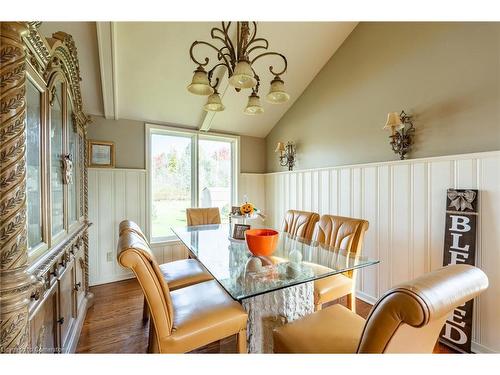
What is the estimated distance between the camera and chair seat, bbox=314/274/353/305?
163cm

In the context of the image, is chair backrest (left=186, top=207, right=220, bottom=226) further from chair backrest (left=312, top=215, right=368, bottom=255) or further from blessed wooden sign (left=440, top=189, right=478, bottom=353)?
blessed wooden sign (left=440, top=189, right=478, bottom=353)

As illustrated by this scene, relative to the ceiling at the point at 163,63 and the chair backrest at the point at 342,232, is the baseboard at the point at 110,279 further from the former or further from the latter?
the chair backrest at the point at 342,232

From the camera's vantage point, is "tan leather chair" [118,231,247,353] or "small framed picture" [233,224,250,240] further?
"small framed picture" [233,224,250,240]

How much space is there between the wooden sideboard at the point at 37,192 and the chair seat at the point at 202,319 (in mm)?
619

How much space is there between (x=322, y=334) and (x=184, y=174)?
119 inches

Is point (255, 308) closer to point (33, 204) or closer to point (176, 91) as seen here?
point (33, 204)

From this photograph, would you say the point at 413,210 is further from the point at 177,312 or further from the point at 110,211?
the point at 110,211

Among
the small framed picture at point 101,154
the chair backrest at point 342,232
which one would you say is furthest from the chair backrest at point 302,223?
the small framed picture at point 101,154

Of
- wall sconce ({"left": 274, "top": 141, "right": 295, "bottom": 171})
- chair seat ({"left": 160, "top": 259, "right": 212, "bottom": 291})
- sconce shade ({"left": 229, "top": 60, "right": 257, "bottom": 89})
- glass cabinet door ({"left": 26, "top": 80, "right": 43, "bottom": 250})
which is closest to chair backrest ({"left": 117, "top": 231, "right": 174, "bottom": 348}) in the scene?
glass cabinet door ({"left": 26, "top": 80, "right": 43, "bottom": 250})

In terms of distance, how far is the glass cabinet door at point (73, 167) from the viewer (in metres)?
1.72

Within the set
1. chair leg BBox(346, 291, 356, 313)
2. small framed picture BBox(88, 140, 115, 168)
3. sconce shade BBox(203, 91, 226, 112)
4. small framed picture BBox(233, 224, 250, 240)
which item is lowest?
chair leg BBox(346, 291, 356, 313)

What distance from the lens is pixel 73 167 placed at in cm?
188

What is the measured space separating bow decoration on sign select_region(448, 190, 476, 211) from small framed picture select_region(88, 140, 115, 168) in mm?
3694

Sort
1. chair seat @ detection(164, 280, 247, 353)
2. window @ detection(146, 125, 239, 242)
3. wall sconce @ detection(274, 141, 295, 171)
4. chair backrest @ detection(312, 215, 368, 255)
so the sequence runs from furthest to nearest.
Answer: wall sconce @ detection(274, 141, 295, 171) → window @ detection(146, 125, 239, 242) → chair backrest @ detection(312, 215, 368, 255) → chair seat @ detection(164, 280, 247, 353)
